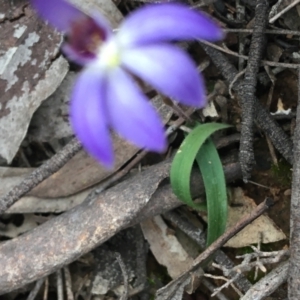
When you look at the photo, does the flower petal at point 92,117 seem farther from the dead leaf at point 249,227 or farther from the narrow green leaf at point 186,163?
the dead leaf at point 249,227

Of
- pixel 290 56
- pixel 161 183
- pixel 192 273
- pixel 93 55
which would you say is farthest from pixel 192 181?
pixel 93 55

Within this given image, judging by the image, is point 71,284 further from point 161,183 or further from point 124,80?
point 124,80

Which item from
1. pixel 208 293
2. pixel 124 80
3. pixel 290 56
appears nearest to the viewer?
pixel 124 80

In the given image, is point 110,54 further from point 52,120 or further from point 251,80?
point 52,120

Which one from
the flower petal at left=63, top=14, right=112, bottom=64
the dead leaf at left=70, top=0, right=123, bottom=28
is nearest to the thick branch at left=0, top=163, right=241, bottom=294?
the dead leaf at left=70, top=0, right=123, bottom=28

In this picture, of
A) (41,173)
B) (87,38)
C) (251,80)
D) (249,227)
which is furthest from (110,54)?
(249,227)

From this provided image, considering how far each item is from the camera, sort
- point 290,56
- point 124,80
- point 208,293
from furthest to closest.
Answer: point 208,293 < point 290,56 < point 124,80
